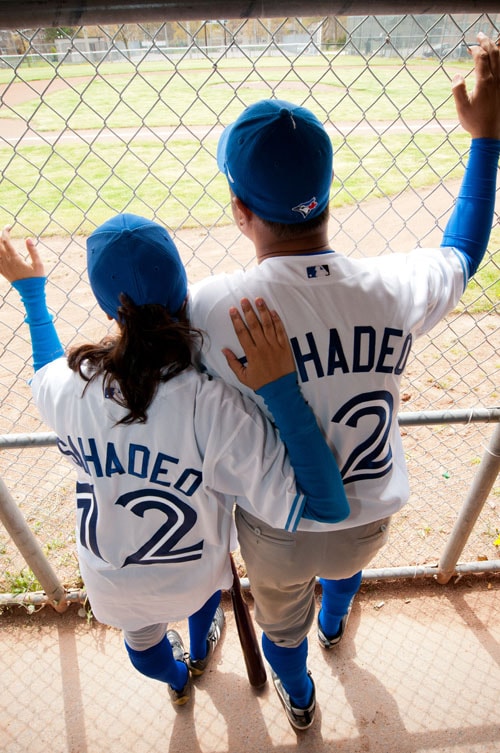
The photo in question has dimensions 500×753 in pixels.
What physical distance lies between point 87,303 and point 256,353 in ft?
17.6

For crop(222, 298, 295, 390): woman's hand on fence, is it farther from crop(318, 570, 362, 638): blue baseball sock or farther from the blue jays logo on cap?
crop(318, 570, 362, 638): blue baseball sock

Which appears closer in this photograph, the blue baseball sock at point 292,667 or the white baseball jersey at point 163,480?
the white baseball jersey at point 163,480

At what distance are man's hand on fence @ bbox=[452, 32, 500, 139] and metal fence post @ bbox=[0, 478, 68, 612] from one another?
1.99m

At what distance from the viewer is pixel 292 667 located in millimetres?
1868

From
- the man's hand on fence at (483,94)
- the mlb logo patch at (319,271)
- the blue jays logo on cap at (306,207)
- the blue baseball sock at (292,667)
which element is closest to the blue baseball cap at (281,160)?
the blue jays logo on cap at (306,207)

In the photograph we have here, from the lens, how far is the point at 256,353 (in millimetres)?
1164

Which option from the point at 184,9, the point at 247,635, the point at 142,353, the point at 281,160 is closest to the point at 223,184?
the point at 184,9

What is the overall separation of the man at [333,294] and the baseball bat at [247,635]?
16.1 inches

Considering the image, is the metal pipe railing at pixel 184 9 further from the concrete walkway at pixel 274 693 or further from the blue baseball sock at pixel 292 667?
the concrete walkway at pixel 274 693

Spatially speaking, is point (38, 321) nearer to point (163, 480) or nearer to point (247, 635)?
point (163, 480)

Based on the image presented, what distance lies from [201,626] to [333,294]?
154 cm

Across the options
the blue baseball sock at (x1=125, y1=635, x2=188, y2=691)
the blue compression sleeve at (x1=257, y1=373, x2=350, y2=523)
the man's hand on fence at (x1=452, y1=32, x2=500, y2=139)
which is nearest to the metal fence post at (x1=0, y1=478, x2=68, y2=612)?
the blue baseball sock at (x1=125, y1=635, x2=188, y2=691)

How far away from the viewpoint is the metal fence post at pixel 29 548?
6.81 ft

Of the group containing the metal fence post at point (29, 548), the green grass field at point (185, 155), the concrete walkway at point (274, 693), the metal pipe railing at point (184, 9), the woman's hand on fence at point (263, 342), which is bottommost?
the concrete walkway at point (274, 693)
